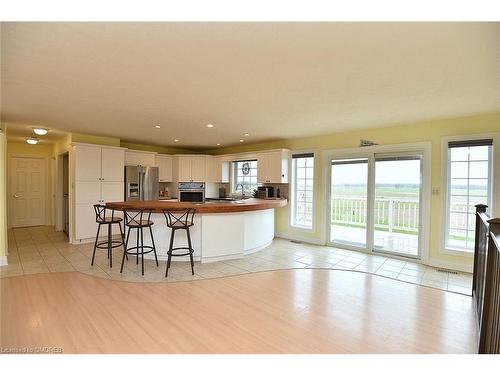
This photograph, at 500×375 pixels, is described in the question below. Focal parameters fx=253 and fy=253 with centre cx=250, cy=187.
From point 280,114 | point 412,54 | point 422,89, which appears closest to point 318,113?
point 280,114

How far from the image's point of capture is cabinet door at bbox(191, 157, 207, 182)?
7774mm

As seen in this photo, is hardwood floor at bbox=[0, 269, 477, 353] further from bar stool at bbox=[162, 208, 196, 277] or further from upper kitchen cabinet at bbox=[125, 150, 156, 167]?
upper kitchen cabinet at bbox=[125, 150, 156, 167]

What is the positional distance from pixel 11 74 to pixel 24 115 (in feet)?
6.69

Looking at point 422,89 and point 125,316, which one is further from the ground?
point 422,89

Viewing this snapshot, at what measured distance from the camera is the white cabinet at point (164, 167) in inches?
296

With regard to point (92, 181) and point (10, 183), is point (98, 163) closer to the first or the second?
point (92, 181)

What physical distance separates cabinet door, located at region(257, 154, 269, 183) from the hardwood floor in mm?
3207

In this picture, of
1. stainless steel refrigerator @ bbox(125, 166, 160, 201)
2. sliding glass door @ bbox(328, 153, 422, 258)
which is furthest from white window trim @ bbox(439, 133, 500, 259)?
stainless steel refrigerator @ bbox(125, 166, 160, 201)

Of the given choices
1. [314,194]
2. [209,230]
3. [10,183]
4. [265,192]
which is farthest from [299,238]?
[10,183]

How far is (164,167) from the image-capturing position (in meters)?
7.63

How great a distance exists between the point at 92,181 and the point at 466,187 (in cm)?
725
